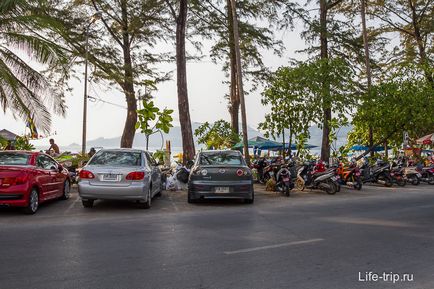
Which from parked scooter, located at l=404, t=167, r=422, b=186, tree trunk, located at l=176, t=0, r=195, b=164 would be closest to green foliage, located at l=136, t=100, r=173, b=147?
tree trunk, located at l=176, t=0, r=195, b=164

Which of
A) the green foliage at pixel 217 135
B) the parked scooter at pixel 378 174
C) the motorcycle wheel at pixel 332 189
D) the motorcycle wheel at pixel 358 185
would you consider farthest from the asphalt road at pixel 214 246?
the green foliage at pixel 217 135

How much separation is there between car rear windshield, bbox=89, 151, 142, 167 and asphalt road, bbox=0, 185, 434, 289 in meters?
1.21

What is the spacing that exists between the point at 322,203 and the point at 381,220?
3.44m

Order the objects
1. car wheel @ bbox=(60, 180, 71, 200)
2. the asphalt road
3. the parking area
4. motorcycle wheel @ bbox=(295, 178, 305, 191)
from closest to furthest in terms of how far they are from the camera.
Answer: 1. the asphalt road
2. the parking area
3. car wheel @ bbox=(60, 180, 71, 200)
4. motorcycle wheel @ bbox=(295, 178, 305, 191)

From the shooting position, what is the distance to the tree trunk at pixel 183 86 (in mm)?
20688

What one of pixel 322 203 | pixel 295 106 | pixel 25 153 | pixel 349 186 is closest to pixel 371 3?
pixel 295 106

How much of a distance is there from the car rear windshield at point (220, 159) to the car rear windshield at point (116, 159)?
2080 mm

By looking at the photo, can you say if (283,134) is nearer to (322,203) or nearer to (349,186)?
(349,186)

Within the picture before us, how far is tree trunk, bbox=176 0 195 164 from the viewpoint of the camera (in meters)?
20.7

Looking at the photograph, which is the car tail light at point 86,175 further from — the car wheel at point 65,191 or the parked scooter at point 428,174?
the parked scooter at point 428,174

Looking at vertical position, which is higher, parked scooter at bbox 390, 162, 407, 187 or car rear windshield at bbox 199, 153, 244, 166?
car rear windshield at bbox 199, 153, 244, 166

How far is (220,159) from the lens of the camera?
521 inches

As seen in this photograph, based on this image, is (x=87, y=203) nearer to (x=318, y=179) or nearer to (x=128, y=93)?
(x=318, y=179)

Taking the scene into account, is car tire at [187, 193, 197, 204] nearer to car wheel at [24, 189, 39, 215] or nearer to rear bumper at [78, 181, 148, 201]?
rear bumper at [78, 181, 148, 201]
